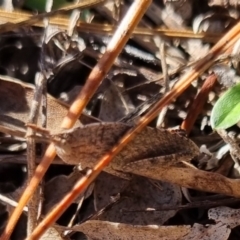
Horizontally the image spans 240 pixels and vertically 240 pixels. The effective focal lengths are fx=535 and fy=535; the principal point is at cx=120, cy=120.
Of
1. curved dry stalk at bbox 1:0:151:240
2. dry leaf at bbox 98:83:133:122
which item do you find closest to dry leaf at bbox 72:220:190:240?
curved dry stalk at bbox 1:0:151:240

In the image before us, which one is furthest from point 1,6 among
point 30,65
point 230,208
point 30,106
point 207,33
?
point 230,208

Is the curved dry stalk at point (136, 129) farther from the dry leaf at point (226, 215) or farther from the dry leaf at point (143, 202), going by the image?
the dry leaf at point (226, 215)

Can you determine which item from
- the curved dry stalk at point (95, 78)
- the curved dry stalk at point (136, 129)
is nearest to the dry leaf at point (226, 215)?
the curved dry stalk at point (136, 129)

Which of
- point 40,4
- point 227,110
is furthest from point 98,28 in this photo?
point 227,110

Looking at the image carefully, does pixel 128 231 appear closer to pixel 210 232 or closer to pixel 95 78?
pixel 210 232

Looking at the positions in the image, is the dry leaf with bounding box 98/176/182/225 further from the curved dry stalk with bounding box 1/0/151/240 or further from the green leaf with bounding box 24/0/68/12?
the green leaf with bounding box 24/0/68/12

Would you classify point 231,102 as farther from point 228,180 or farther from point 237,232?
point 237,232
